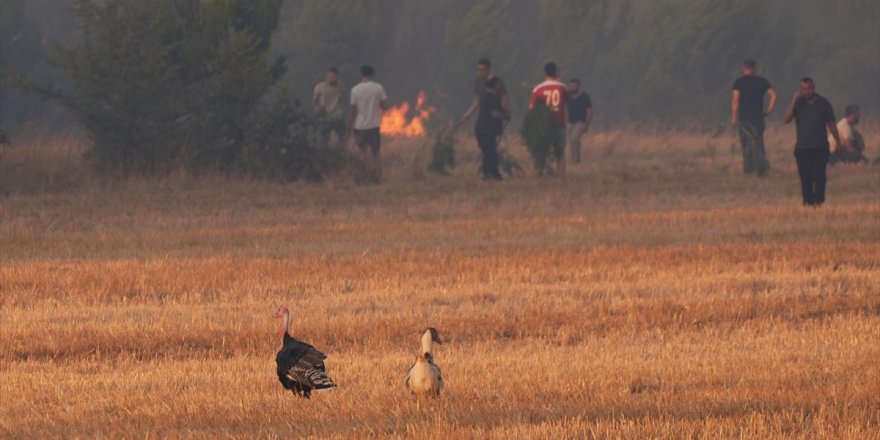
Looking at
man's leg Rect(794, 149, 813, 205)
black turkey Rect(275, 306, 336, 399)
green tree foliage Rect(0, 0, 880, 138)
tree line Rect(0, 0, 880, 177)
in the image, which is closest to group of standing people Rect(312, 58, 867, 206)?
tree line Rect(0, 0, 880, 177)

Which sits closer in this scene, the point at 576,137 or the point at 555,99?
the point at 555,99

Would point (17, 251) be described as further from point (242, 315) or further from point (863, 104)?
point (863, 104)

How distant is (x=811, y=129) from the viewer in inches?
835

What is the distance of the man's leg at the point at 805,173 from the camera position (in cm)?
2148

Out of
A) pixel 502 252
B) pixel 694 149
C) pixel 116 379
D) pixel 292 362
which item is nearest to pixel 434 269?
pixel 502 252

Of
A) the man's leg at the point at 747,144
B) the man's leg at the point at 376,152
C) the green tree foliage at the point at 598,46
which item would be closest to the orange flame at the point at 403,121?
the green tree foliage at the point at 598,46

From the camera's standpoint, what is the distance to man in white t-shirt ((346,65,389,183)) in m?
27.9

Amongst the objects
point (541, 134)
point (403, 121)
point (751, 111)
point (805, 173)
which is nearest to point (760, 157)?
A: point (751, 111)

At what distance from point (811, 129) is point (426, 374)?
44.5 feet

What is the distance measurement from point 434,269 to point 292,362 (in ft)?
22.9

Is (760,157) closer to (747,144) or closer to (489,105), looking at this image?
(747,144)

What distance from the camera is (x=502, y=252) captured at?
1725 cm

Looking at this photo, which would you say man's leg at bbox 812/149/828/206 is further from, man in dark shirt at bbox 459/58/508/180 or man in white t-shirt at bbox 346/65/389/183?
man in white t-shirt at bbox 346/65/389/183

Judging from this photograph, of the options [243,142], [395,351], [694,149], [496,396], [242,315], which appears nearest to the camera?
[496,396]
